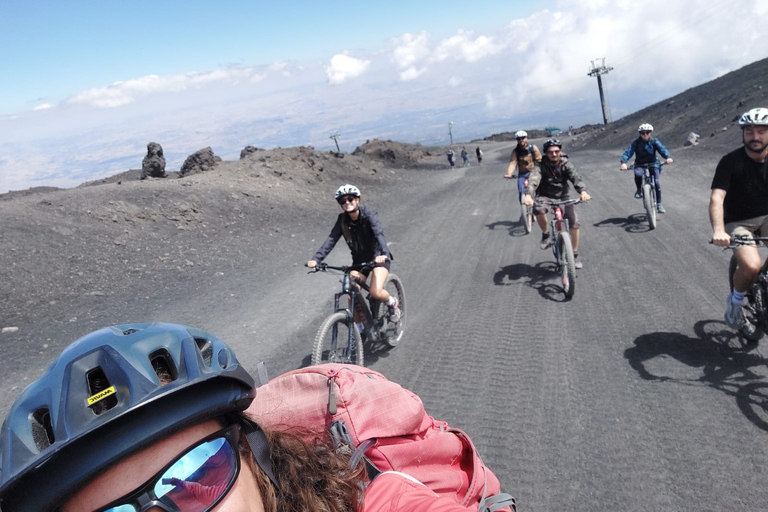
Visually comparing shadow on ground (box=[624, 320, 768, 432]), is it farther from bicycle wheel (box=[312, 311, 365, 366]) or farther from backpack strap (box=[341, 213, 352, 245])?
backpack strap (box=[341, 213, 352, 245])

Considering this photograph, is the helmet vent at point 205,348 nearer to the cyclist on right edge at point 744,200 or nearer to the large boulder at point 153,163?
the cyclist on right edge at point 744,200

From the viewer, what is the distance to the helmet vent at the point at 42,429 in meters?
1.30

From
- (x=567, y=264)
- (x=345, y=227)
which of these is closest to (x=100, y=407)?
(x=345, y=227)

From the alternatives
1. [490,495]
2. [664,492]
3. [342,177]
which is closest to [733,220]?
[664,492]

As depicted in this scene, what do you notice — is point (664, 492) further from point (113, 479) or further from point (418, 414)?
point (113, 479)

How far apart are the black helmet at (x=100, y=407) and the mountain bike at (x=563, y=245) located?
21.4ft

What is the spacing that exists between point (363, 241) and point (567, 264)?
10.5 feet

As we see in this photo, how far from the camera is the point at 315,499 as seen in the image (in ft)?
5.22

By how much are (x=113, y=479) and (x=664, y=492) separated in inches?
140

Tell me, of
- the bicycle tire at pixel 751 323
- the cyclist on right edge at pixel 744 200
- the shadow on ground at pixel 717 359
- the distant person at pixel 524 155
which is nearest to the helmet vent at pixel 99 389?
the shadow on ground at pixel 717 359

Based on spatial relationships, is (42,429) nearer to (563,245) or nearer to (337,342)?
(337,342)

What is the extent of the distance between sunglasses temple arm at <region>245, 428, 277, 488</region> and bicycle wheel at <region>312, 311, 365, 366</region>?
3.65 m

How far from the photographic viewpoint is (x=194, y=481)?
4.46 feet

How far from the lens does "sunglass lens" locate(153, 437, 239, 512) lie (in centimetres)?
133
